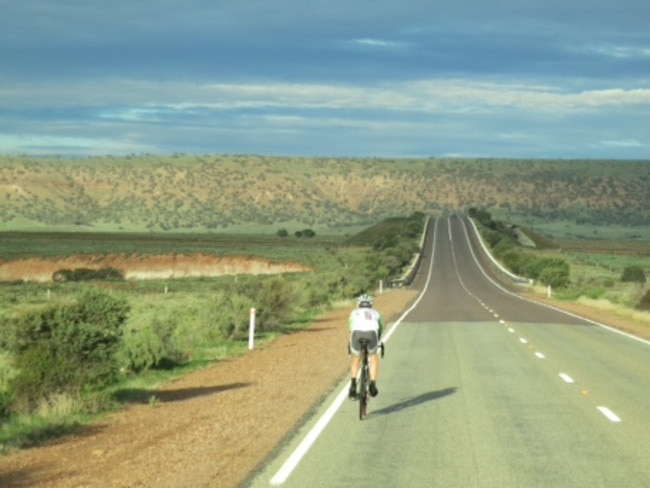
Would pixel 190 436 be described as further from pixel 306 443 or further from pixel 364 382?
pixel 364 382

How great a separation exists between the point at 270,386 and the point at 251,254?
8032cm

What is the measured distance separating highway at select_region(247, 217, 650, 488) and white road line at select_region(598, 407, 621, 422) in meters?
0.01

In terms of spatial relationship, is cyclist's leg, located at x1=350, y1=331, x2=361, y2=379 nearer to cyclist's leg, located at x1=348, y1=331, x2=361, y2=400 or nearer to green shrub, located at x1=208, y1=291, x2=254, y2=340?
cyclist's leg, located at x1=348, y1=331, x2=361, y2=400

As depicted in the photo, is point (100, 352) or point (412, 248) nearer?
point (100, 352)

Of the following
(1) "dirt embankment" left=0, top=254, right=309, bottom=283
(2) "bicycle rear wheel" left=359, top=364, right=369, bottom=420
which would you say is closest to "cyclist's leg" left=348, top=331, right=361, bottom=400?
(2) "bicycle rear wheel" left=359, top=364, right=369, bottom=420

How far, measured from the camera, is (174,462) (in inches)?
420

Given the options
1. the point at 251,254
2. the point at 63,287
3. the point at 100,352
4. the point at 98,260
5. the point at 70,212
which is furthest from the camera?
the point at 70,212

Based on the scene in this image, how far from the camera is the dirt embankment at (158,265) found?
86.6 metres

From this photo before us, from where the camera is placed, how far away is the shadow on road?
47.9 feet

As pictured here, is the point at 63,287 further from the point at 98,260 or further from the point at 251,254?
the point at 251,254

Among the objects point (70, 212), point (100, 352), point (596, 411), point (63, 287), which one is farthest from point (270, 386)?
point (70, 212)

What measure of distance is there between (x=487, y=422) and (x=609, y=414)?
6.28 ft

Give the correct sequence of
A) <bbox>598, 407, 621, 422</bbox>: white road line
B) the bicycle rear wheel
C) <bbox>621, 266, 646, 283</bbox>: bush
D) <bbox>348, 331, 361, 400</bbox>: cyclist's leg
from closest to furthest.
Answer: the bicycle rear wheel < <bbox>598, 407, 621, 422</bbox>: white road line < <bbox>348, 331, 361, 400</bbox>: cyclist's leg < <bbox>621, 266, 646, 283</bbox>: bush

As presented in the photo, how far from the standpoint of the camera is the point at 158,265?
92062mm
